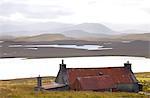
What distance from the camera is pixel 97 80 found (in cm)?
5791

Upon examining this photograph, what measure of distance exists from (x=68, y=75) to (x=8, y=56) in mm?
82666

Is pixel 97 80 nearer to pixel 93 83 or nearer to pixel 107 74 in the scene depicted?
pixel 93 83

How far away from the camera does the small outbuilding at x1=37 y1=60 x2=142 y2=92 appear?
2251 inches

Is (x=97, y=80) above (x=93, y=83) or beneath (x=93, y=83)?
above

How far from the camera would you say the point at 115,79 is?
6053 cm

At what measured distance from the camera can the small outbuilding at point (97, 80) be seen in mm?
57188

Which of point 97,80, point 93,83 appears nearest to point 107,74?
point 97,80

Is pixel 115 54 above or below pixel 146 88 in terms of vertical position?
above

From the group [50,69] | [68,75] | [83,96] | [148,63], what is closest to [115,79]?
[68,75]

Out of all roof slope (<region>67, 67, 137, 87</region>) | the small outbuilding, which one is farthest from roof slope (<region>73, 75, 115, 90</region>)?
roof slope (<region>67, 67, 137, 87</region>)

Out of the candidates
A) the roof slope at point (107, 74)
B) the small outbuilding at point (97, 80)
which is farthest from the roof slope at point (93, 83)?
the roof slope at point (107, 74)

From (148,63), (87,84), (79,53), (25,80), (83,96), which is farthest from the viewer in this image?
(79,53)

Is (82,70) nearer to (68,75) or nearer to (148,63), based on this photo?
(68,75)

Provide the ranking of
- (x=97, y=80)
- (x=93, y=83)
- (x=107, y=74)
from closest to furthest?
(x=93, y=83) < (x=97, y=80) < (x=107, y=74)
